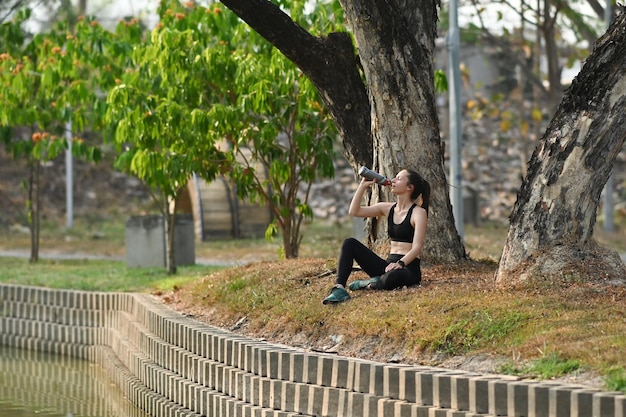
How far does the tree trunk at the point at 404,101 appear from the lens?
12.0 meters

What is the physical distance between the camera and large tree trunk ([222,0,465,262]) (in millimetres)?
11953

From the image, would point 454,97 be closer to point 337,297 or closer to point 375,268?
point 375,268

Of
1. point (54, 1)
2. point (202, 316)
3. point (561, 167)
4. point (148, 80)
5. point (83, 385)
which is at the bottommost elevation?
point (83, 385)

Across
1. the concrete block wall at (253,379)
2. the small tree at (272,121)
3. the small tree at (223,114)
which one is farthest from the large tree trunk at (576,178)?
the small tree at (223,114)

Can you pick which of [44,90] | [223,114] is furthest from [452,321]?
[44,90]

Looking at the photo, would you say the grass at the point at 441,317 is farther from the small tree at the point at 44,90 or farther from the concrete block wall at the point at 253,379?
the small tree at the point at 44,90

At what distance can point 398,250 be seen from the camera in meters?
10.9

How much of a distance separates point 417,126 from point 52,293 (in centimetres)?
630

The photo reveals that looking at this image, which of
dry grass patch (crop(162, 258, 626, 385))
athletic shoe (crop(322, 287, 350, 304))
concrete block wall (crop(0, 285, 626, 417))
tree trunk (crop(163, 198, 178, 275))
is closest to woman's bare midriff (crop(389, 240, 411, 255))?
dry grass patch (crop(162, 258, 626, 385))

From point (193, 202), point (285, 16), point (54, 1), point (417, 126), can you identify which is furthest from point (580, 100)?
point (54, 1)

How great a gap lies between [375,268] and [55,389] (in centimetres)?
460

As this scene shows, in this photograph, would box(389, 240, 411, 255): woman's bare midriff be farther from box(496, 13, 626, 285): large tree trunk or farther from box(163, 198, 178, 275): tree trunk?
box(163, 198, 178, 275): tree trunk

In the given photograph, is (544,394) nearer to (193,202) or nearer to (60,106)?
(60,106)

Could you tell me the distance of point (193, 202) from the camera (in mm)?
28359
